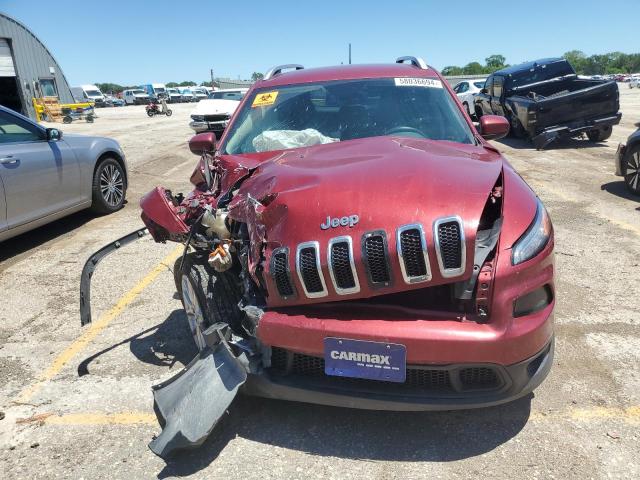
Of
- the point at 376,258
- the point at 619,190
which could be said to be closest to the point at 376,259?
the point at 376,258

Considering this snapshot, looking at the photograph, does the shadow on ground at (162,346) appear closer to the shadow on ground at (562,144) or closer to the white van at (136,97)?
the shadow on ground at (562,144)

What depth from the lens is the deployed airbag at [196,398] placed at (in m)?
2.38

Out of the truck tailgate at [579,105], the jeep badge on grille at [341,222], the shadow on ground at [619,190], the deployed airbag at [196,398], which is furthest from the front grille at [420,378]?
the truck tailgate at [579,105]

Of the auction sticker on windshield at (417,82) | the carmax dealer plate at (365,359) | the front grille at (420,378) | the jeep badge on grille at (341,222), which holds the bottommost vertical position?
the front grille at (420,378)

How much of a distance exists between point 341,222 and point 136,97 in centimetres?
6693

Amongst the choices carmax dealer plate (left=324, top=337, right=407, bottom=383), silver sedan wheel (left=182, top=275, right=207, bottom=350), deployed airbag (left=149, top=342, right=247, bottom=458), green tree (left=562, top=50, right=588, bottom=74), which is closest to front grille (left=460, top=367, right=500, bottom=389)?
carmax dealer plate (left=324, top=337, right=407, bottom=383)

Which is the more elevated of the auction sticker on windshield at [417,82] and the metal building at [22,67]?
the metal building at [22,67]

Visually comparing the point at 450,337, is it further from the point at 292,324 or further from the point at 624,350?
the point at 624,350

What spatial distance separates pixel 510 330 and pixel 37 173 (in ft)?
17.9

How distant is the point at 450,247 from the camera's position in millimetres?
2143

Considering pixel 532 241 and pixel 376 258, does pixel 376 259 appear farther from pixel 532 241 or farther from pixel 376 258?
pixel 532 241

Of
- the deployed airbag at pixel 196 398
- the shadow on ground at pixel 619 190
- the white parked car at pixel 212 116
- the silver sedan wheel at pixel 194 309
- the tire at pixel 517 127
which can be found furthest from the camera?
the white parked car at pixel 212 116

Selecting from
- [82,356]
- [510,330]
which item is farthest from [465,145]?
[82,356]

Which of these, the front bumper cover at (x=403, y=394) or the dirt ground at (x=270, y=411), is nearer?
the front bumper cover at (x=403, y=394)
